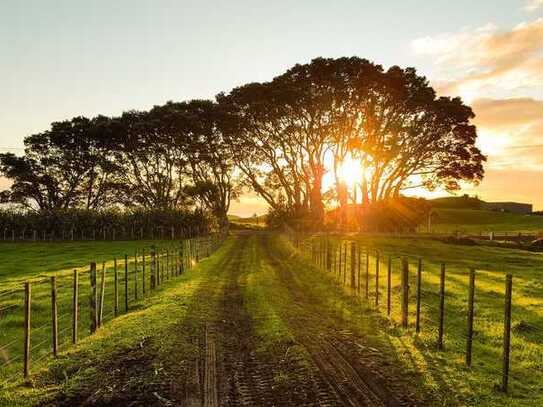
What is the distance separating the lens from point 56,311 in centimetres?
1362

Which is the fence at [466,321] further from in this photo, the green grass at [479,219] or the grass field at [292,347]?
the green grass at [479,219]

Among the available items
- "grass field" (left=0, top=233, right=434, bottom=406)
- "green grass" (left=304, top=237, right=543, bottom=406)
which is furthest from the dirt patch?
"green grass" (left=304, top=237, right=543, bottom=406)

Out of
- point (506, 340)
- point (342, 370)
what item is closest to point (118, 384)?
point (342, 370)

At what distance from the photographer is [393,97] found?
185 feet

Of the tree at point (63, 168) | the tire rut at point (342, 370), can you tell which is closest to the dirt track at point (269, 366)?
the tire rut at point (342, 370)

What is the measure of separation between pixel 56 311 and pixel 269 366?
A: 21.1 ft

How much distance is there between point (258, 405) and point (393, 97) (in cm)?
5222

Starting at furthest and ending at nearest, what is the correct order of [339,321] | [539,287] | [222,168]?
[222,168]
[539,287]
[339,321]

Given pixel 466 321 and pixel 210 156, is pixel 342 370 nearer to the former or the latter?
pixel 466 321

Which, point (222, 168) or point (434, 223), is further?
point (434, 223)

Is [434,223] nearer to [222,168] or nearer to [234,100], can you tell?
[222,168]

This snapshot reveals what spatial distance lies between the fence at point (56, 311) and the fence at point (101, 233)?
38638 millimetres

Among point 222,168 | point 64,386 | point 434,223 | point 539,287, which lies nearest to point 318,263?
point 539,287

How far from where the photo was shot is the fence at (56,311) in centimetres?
1237
